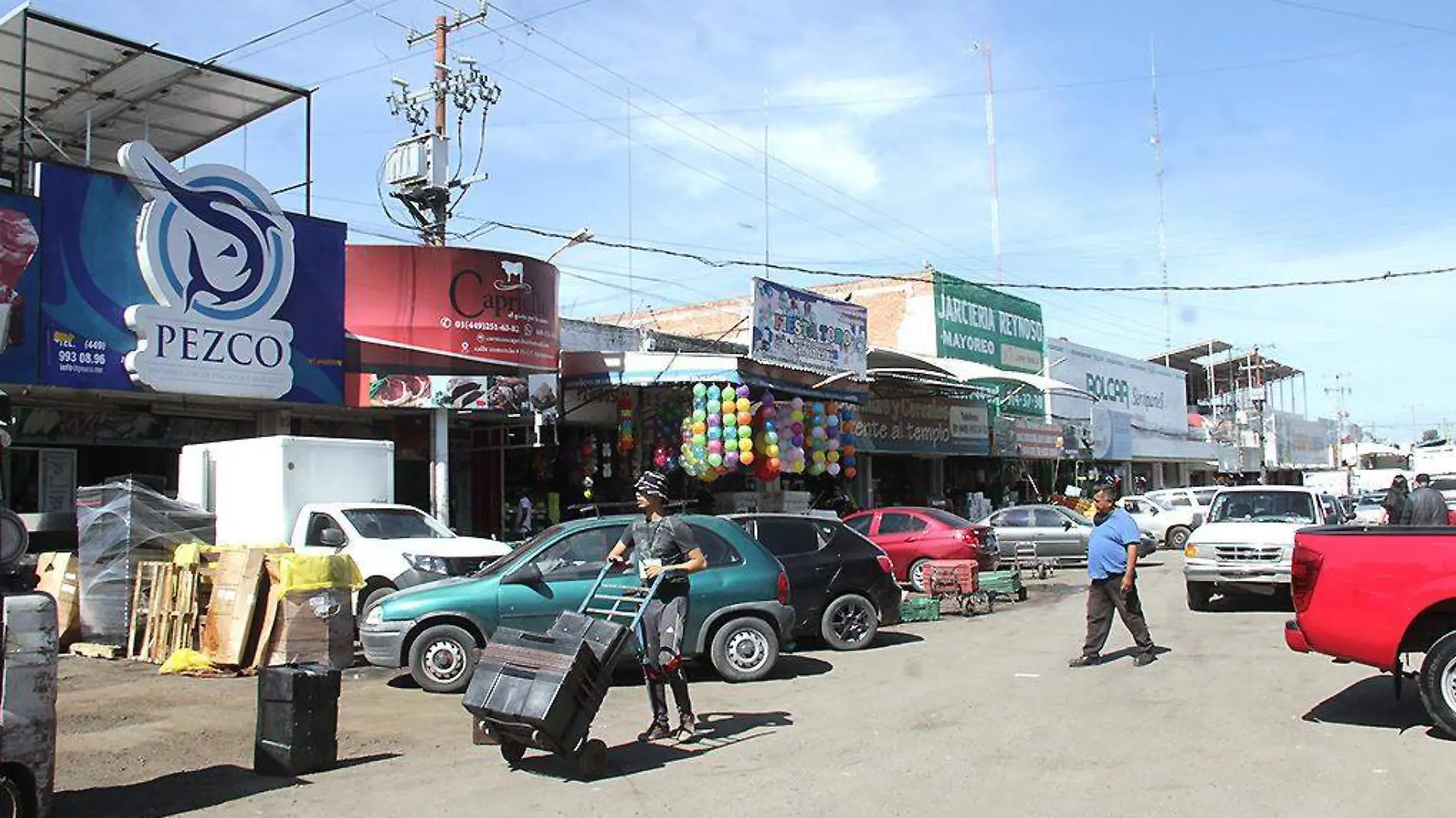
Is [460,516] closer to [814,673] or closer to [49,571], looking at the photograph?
[49,571]

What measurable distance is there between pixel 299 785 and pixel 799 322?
1816cm

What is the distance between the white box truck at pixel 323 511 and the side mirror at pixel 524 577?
3441mm

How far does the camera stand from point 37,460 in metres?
18.3

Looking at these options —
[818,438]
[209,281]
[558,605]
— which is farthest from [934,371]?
[558,605]

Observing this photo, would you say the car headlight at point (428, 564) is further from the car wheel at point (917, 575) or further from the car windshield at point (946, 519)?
the car windshield at point (946, 519)

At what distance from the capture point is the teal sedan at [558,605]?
35.5 feet

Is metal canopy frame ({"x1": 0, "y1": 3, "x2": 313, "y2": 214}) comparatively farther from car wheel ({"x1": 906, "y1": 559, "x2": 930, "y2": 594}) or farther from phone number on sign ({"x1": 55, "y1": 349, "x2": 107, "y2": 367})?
car wheel ({"x1": 906, "y1": 559, "x2": 930, "y2": 594})

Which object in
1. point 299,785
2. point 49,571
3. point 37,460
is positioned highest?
point 37,460

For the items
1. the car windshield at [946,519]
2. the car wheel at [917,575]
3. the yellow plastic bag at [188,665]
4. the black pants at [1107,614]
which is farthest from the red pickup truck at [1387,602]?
the car windshield at [946,519]

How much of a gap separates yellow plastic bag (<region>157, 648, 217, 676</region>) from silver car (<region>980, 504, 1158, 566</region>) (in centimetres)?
1609

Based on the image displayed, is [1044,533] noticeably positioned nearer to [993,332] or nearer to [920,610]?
[920,610]

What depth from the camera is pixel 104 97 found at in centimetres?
2036

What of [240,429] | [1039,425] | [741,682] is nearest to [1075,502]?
[1039,425]

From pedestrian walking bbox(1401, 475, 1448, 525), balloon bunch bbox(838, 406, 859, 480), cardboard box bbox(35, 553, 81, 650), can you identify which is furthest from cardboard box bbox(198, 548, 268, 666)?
balloon bunch bbox(838, 406, 859, 480)
